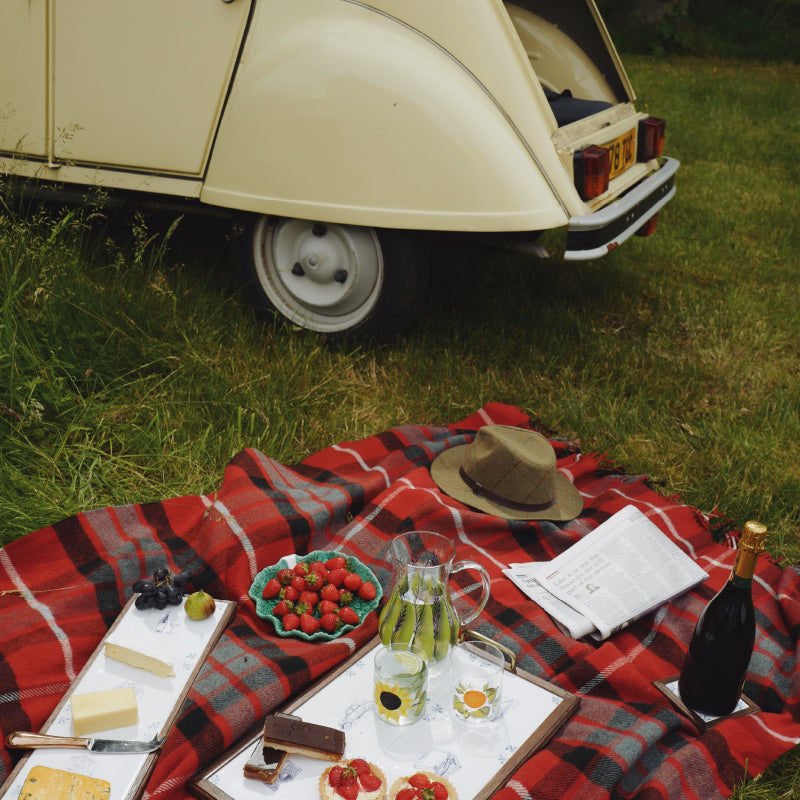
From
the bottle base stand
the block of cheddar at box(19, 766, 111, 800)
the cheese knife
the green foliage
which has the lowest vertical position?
the bottle base stand

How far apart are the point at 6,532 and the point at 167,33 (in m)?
2.10

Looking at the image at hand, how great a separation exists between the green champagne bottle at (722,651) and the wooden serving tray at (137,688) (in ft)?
4.13

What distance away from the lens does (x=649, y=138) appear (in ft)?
13.3

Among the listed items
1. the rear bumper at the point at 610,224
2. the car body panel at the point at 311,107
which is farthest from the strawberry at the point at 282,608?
the rear bumper at the point at 610,224

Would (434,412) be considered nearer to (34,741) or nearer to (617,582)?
(617,582)

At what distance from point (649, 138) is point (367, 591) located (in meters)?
2.85

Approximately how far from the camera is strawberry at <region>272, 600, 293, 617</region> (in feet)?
7.44

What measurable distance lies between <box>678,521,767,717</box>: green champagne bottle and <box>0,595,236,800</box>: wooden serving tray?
126 centimetres

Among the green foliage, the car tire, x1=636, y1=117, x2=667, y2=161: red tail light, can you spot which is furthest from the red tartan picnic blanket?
the green foliage

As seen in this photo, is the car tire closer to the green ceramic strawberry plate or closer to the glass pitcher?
the green ceramic strawberry plate

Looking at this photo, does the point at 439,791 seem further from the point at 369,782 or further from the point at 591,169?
the point at 591,169

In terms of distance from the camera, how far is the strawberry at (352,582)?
2.32 m

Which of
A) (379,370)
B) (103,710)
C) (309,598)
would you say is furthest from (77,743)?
(379,370)

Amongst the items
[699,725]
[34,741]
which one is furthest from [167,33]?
[699,725]
